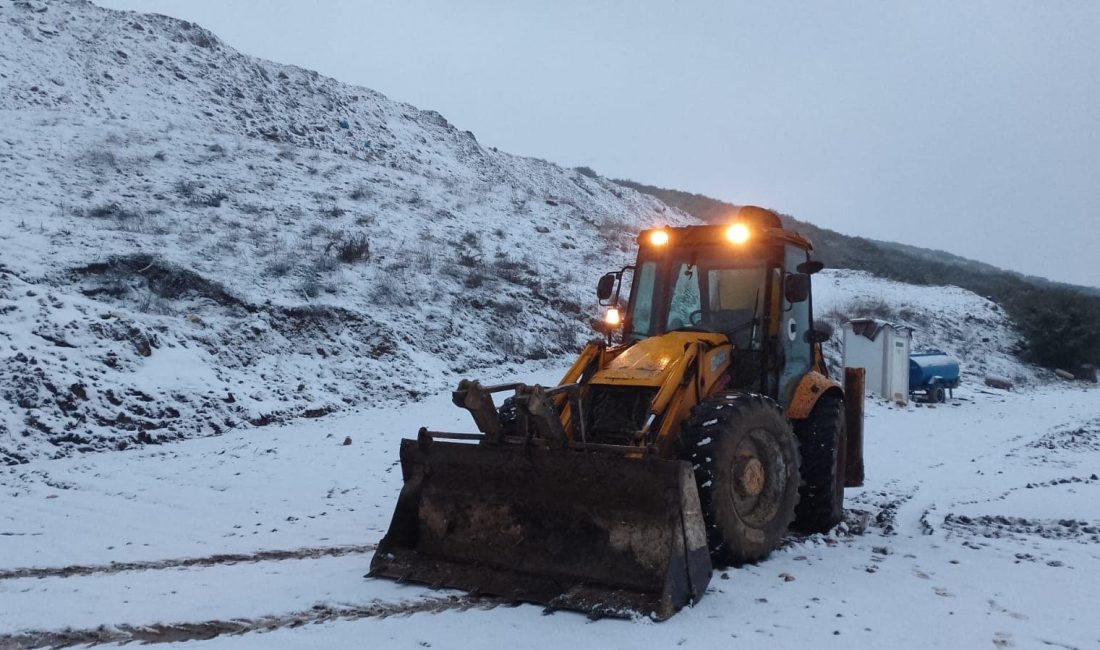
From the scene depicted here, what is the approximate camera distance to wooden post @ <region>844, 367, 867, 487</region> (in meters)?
7.87

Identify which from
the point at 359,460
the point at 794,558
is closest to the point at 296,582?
the point at 794,558

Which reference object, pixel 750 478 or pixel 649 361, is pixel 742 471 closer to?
pixel 750 478

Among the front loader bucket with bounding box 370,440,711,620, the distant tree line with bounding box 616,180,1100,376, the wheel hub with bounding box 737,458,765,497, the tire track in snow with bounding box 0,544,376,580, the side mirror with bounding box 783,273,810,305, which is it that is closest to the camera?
the front loader bucket with bounding box 370,440,711,620

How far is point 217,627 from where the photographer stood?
4488 millimetres

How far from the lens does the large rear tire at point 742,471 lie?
17.3 feet

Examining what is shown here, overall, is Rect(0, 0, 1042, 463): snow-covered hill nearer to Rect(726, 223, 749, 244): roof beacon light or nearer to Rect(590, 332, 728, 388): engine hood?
Rect(590, 332, 728, 388): engine hood

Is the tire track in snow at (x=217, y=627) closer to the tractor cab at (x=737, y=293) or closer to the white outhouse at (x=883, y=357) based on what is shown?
the tractor cab at (x=737, y=293)

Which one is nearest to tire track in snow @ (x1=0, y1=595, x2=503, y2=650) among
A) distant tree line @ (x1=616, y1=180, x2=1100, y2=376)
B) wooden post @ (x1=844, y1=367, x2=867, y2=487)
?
wooden post @ (x1=844, y1=367, x2=867, y2=487)

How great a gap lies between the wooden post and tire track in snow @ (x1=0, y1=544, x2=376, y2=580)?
181 inches

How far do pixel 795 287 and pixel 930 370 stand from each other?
1632cm

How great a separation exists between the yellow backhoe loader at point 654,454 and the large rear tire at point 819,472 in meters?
0.01

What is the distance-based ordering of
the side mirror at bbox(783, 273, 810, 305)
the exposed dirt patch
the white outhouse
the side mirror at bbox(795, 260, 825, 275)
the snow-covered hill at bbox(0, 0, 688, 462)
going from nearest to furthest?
the side mirror at bbox(783, 273, 810, 305) < the exposed dirt patch < the side mirror at bbox(795, 260, 825, 275) < the snow-covered hill at bbox(0, 0, 688, 462) < the white outhouse

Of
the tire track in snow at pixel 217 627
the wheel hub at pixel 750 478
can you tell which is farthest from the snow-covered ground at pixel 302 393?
the wheel hub at pixel 750 478

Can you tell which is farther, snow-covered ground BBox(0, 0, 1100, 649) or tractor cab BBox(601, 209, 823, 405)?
tractor cab BBox(601, 209, 823, 405)
